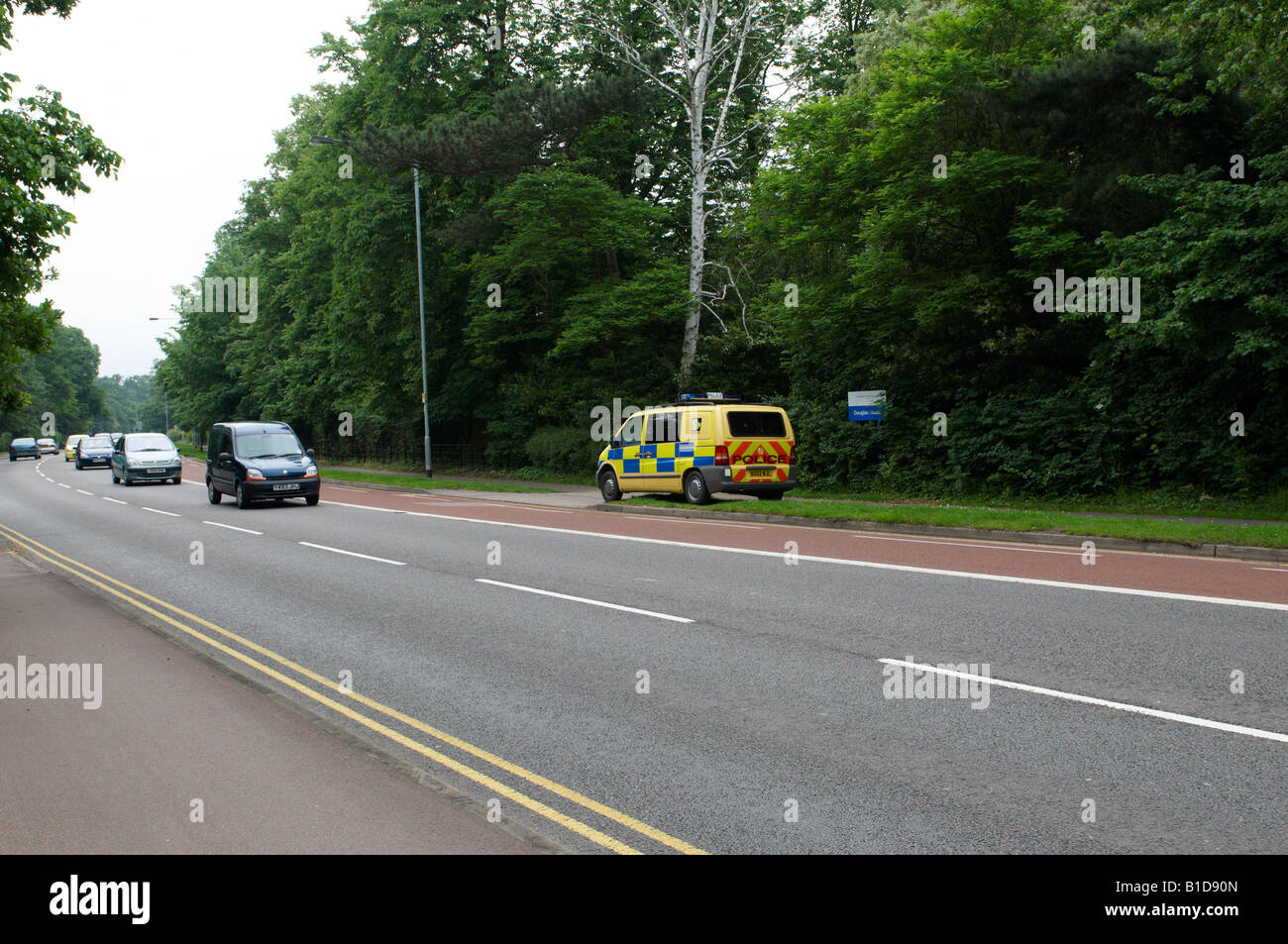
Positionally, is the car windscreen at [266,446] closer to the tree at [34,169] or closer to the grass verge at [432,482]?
the grass verge at [432,482]

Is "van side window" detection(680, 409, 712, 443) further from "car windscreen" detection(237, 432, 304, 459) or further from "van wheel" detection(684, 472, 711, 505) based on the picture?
"car windscreen" detection(237, 432, 304, 459)

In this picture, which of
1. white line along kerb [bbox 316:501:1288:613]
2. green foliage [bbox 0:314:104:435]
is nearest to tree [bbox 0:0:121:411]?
white line along kerb [bbox 316:501:1288:613]

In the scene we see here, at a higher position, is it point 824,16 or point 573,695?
point 824,16

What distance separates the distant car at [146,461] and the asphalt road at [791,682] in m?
20.6

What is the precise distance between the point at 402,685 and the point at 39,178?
8.26m

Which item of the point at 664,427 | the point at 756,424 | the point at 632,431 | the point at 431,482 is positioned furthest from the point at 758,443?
the point at 431,482

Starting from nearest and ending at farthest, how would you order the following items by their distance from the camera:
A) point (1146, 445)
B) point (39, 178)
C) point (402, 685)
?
point (402, 685) < point (39, 178) < point (1146, 445)

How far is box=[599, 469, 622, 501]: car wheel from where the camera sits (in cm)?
2205

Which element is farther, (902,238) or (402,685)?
(902,238)

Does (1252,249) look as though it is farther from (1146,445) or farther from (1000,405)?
(1000,405)

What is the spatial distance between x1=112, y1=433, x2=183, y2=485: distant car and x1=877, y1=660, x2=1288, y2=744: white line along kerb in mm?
31282

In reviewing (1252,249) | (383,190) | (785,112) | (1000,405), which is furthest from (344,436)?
(1252,249)

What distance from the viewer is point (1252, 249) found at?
1454 cm

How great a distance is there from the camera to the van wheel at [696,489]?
65.2 ft
